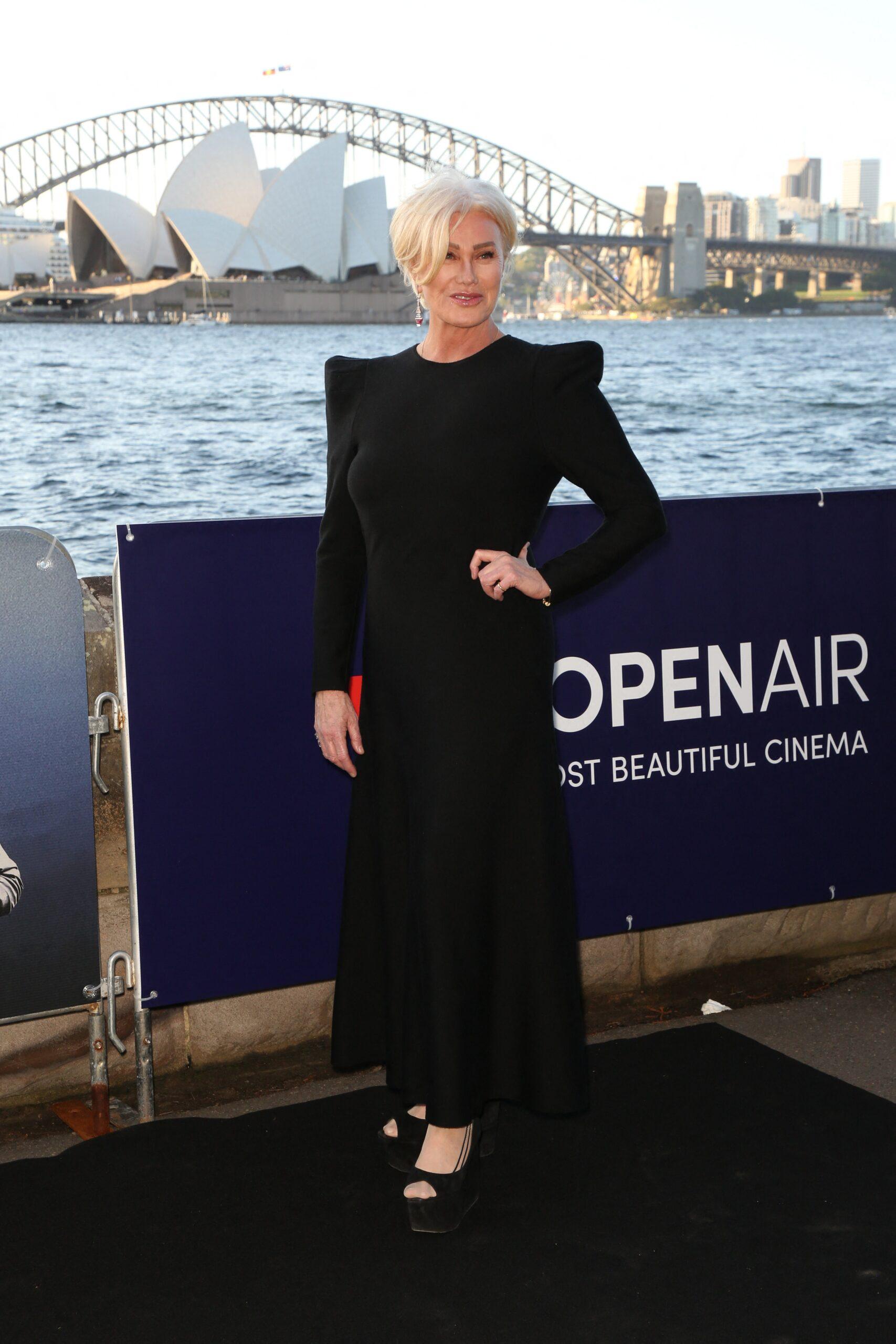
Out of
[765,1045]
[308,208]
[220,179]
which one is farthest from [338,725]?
[308,208]

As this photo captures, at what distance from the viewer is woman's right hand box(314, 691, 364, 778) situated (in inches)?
90.4

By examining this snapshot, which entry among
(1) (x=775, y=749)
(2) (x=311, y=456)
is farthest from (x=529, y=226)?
(1) (x=775, y=749)

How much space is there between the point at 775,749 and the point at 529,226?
94556mm

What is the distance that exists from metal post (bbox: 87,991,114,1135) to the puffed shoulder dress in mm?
622

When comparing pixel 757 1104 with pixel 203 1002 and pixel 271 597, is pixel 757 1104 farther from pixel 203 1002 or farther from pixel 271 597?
pixel 271 597

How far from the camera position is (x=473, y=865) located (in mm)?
2180

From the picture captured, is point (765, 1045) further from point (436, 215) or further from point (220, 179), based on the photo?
point (220, 179)

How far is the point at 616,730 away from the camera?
116 inches

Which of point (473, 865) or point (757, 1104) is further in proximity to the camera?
point (757, 1104)

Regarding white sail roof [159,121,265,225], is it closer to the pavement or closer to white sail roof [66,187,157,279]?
white sail roof [66,187,157,279]

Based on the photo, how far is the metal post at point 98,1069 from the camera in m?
2.64

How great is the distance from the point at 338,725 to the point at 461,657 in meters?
0.28

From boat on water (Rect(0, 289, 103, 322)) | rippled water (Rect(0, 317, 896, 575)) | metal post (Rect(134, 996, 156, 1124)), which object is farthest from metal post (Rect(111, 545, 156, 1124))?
boat on water (Rect(0, 289, 103, 322))

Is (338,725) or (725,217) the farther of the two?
(725,217)
